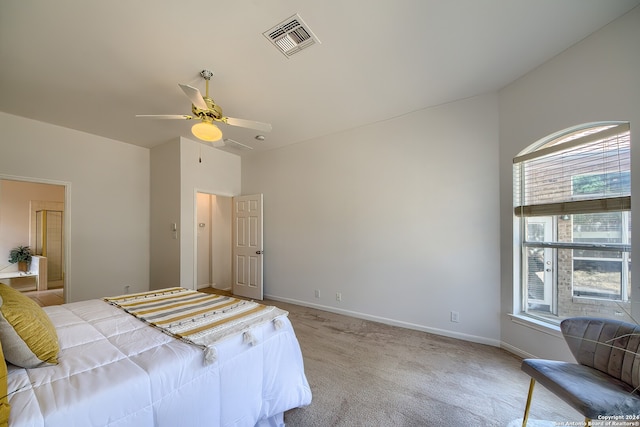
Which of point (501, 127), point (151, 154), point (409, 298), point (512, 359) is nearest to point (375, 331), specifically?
point (409, 298)

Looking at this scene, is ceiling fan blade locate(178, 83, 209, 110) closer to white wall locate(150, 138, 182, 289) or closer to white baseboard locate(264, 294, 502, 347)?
white wall locate(150, 138, 182, 289)

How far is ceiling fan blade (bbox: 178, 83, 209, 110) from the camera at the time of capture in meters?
1.95

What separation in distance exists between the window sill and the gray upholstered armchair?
80cm

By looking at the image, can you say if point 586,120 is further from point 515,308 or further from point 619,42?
point 515,308

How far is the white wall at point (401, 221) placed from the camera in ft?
9.52

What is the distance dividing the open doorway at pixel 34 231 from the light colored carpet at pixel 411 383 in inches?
231

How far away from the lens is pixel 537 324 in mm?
2398

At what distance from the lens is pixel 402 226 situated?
3385 millimetres

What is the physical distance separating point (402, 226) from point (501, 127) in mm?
1597

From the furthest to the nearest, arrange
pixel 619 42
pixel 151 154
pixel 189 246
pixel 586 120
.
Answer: pixel 151 154
pixel 189 246
pixel 586 120
pixel 619 42

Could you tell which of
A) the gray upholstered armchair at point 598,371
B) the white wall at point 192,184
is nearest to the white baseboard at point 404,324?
the gray upholstered armchair at point 598,371

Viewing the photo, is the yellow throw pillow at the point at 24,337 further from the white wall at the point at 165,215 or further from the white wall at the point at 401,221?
the white wall at the point at 401,221

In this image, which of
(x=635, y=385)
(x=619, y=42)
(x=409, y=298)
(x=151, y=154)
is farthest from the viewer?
(x=151, y=154)

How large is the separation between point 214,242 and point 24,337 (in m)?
4.64
